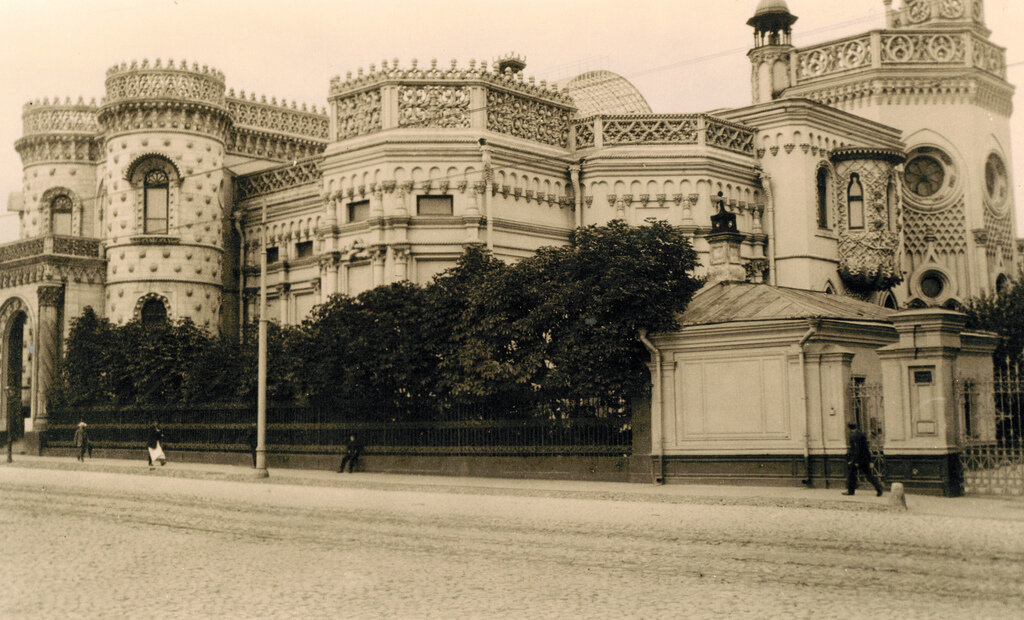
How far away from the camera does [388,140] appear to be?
136 ft

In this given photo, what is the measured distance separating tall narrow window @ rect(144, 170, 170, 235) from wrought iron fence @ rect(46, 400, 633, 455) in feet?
33.4

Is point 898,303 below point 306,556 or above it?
above

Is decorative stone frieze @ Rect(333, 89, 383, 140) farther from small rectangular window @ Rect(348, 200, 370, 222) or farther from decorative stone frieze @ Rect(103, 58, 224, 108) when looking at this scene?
decorative stone frieze @ Rect(103, 58, 224, 108)

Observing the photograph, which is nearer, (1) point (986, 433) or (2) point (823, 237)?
(1) point (986, 433)

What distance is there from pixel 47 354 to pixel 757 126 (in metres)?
32.1

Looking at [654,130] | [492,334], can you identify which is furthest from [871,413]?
[654,130]

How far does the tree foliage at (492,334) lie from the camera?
92.6ft

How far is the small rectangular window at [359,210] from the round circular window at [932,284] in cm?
2515

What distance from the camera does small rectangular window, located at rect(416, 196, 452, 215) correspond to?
41.7 m

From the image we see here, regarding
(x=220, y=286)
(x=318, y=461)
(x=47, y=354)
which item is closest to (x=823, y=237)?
(x=318, y=461)

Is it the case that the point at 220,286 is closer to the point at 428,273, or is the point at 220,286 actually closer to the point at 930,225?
the point at 428,273

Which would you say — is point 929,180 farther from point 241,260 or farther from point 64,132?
point 64,132

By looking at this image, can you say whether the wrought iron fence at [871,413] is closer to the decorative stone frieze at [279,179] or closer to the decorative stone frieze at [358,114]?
the decorative stone frieze at [358,114]

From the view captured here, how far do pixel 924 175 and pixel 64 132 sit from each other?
136 feet
